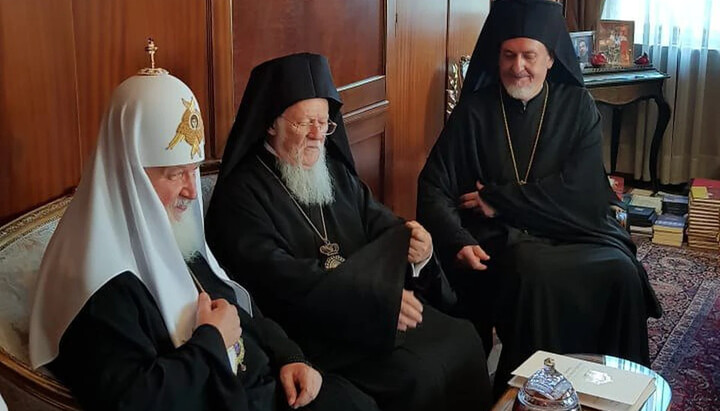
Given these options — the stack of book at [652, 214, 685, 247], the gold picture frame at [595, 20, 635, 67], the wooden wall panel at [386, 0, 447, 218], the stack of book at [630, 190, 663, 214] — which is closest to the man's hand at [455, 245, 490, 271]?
the wooden wall panel at [386, 0, 447, 218]

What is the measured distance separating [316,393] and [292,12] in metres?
1.54

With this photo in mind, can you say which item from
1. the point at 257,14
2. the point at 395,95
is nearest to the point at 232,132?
the point at 257,14

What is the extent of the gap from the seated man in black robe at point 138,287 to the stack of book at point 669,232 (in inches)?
146

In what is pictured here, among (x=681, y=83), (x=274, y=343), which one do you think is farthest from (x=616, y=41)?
(x=274, y=343)

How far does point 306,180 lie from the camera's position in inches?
109

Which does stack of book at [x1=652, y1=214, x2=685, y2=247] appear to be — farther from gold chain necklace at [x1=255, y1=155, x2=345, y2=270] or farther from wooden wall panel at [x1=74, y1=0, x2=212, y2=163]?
wooden wall panel at [x1=74, y1=0, x2=212, y2=163]

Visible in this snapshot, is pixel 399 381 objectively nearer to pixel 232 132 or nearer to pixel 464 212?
pixel 232 132

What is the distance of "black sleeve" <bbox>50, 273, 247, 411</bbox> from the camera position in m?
1.80

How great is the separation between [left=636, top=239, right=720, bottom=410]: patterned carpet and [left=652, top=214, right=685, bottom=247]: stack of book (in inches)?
2.7

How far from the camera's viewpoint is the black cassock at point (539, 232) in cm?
326

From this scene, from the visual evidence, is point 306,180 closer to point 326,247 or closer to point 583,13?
point 326,247

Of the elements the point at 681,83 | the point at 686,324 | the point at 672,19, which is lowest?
the point at 686,324

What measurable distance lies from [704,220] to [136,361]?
4.11m

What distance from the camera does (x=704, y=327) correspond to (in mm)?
4137
